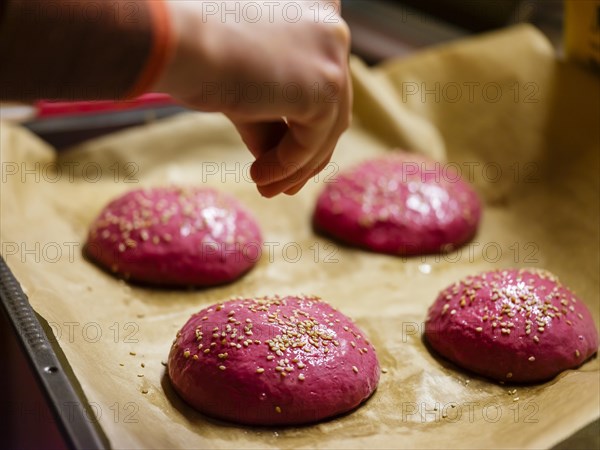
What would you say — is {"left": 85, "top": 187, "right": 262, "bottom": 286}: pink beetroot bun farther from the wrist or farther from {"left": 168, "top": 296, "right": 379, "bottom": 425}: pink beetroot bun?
the wrist

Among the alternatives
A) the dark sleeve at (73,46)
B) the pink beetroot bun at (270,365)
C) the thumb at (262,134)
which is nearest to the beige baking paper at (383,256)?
the pink beetroot bun at (270,365)

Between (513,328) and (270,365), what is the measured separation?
60cm

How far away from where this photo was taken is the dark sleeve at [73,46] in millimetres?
981

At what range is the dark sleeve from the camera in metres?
0.98

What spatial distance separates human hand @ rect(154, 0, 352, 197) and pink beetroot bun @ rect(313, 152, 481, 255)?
1.10m

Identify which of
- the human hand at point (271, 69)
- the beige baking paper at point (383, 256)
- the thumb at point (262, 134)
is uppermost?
the human hand at point (271, 69)

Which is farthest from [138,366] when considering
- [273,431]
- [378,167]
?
[378,167]

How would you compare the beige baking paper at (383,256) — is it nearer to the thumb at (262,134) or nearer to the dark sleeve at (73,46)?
the thumb at (262,134)

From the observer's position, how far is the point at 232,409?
5.35ft

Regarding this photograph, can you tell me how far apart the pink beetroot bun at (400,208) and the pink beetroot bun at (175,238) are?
1.01 ft

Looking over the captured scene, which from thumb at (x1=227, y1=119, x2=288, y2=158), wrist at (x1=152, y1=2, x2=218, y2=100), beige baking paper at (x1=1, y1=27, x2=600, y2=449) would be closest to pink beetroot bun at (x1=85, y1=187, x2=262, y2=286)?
beige baking paper at (x1=1, y1=27, x2=600, y2=449)

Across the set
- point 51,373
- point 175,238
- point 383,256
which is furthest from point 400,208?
point 51,373

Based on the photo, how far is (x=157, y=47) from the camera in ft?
3.41

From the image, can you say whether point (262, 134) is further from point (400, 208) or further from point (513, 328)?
point (400, 208)
